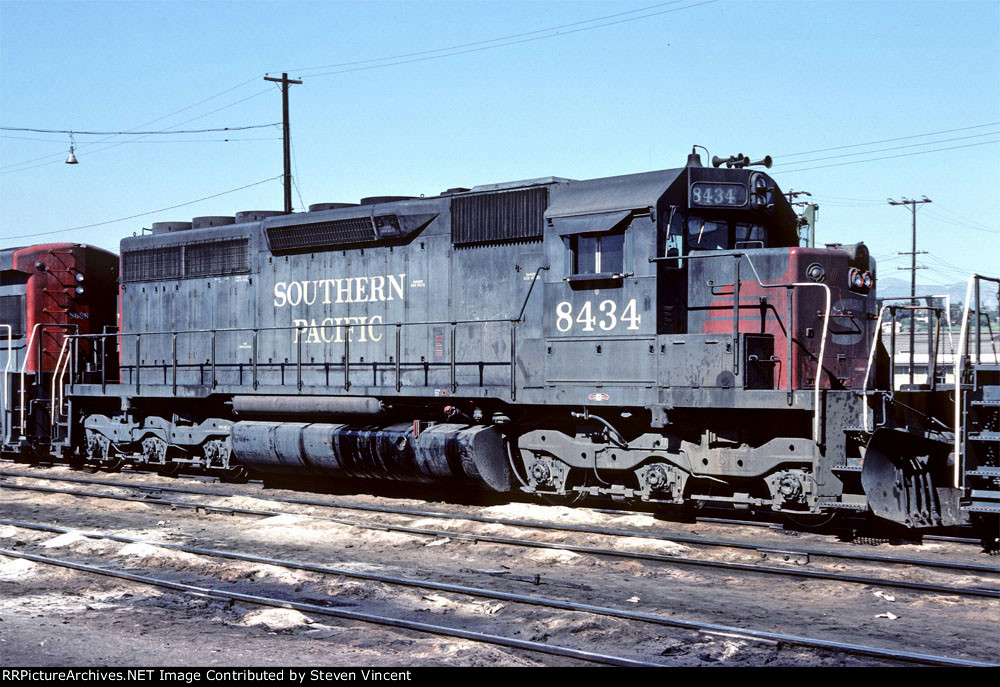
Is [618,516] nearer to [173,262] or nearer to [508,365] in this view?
[508,365]

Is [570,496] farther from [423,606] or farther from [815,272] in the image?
[423,606]

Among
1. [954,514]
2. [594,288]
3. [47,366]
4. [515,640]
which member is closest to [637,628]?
[515,640]

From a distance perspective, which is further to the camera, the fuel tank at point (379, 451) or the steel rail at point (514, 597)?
the fuel tank at point (379, 451)

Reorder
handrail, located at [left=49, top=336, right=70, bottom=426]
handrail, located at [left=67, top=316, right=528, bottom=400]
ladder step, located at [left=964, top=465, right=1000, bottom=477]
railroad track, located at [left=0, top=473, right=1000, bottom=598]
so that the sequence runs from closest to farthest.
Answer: railroad track, located at [left=0, top=473, right=1000, bottom=598]
ladder step, located at [left=964, top=465, right=1000, bottom=477]
handrail, located at [left=67, top=316, right=528, bottom=400]
handrail, located at [left=49, top=336, right=70, bottom=426]

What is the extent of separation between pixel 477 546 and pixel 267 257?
21.7ft

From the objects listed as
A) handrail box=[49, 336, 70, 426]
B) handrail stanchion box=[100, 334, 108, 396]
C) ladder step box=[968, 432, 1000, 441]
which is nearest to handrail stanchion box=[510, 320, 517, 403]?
ladder step box=[968, 432, 1000, 441]

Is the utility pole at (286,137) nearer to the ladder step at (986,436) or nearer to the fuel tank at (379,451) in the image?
the fuel tank at (379,451)

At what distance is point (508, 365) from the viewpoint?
12227 millimetres

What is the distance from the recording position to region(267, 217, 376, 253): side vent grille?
13.8 metres

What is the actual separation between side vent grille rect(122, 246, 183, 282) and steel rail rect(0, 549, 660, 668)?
7.49 m

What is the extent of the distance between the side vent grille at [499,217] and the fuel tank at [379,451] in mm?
2356

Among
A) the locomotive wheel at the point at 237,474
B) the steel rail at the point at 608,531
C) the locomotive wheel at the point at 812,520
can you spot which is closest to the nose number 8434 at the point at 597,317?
the steel rail at the point at 608,531

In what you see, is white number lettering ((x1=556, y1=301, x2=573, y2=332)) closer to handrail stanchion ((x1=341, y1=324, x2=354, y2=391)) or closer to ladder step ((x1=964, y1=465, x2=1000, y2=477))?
handrail stanchion ((x1=341, y1=324, x2=354, y2=391))

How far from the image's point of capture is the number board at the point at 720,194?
10.9 meters
